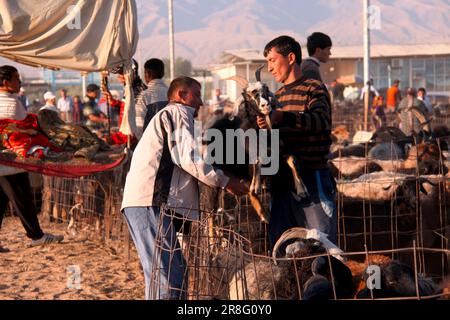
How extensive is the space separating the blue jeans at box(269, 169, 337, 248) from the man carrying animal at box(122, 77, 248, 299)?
49 centimetres

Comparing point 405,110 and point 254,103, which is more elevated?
point 405,110

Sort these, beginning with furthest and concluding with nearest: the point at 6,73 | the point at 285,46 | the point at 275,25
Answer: the point at 275,25, the point at 6,73, the point at 285,46

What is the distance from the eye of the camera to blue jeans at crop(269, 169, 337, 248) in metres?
5.30

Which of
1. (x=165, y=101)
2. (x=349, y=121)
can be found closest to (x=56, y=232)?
(x=165, y=101)

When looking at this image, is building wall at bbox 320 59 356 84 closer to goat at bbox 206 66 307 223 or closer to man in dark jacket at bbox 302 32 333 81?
man in dark jacket at bbox 302 32 333 81

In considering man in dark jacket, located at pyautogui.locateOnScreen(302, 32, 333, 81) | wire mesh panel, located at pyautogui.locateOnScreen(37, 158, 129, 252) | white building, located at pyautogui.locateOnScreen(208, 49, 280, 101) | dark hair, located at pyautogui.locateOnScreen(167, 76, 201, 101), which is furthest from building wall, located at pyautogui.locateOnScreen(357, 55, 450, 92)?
dark hair, located at pyautogui.locateOnScreen(167, 76, 201, 101)

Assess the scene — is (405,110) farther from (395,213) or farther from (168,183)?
(168,183)

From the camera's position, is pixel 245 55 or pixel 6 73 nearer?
pixel 6 73

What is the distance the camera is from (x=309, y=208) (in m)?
5.32

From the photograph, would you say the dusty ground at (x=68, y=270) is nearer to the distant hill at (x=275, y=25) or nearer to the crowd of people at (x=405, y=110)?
the crowd of people at (x=405, y=110)

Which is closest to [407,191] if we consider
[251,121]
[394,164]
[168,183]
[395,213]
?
A: [395,213]

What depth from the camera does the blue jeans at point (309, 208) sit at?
5301mm

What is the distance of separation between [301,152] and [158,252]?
1.18 metres

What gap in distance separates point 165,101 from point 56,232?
311 cm
